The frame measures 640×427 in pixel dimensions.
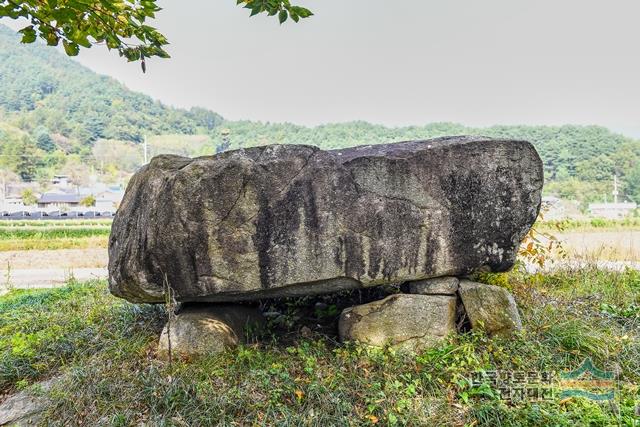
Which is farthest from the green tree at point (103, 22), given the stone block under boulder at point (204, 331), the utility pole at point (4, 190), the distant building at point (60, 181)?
the distant building at point (60, 181)

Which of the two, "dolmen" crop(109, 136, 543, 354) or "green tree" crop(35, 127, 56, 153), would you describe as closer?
"dolmen" crop(109, 136, 543, 354)

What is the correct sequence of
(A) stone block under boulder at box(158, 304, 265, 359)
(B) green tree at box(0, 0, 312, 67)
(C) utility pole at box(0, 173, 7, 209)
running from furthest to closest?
(C) utility pole at box(0, 173, 7, 209), (A) stone block under boulder at box(158, 304, 265, 359), (B) green tree at box(0, 0, 312, 67)

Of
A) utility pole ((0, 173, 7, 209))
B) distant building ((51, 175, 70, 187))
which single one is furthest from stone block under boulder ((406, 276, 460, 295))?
distant building ((51, 175, 70, 187))

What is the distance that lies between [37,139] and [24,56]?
86590 mm

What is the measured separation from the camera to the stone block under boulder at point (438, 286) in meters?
3.80

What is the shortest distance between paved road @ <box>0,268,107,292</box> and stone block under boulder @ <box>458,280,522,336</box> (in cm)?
842

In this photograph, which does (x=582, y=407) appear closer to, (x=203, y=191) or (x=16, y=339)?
(x=203, y=191)

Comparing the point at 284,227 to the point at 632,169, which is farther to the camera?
the point at 632,169

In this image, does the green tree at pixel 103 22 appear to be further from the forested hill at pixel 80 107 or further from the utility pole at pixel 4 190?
the forested hill at pixel 80 107

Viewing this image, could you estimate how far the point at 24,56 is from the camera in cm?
14538

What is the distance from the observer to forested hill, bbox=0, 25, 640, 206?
195 feet

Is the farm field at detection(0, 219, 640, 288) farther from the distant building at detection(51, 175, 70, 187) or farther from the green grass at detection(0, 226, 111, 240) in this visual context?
the distant building at detection(51, 175, 70, 187)

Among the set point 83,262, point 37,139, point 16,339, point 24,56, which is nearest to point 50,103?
point 37,139

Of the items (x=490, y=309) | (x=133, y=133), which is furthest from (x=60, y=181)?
(x=490, y=309)
